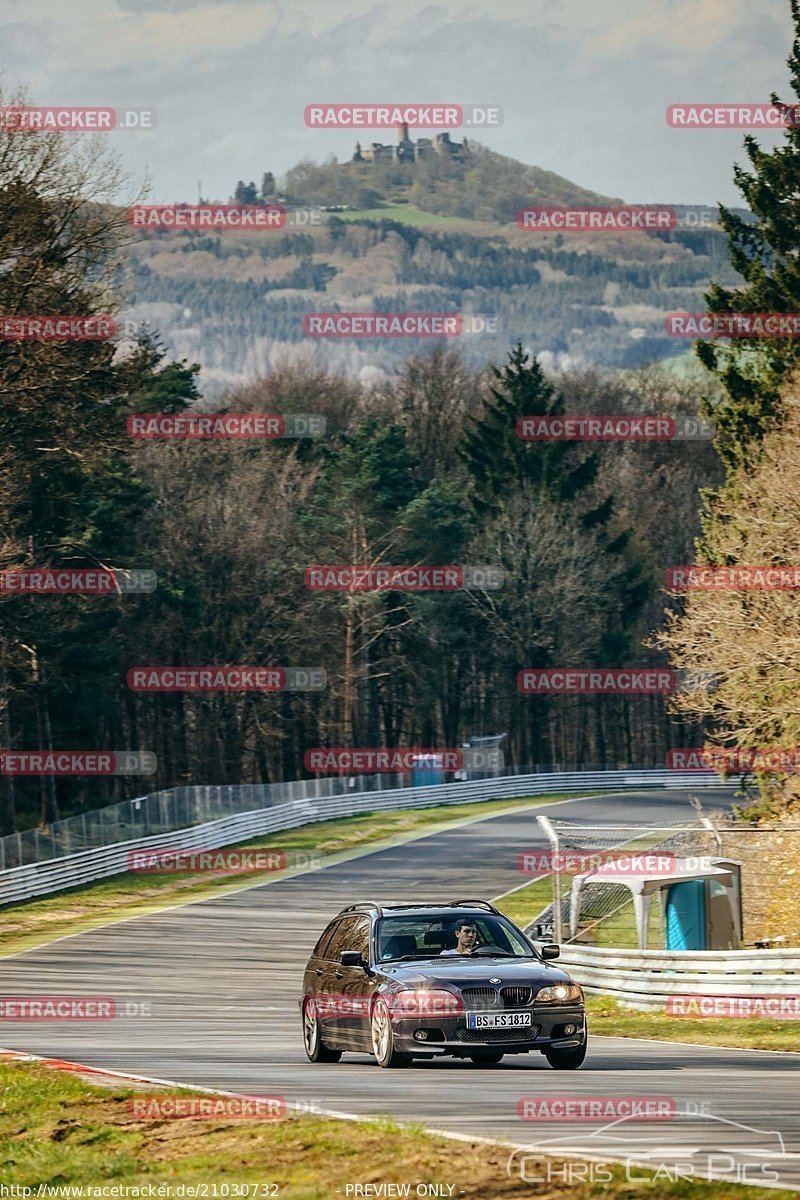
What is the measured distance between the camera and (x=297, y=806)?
205 feet

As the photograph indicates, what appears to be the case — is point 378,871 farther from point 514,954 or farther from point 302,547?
point 514,954

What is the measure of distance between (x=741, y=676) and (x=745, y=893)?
20.7 feet

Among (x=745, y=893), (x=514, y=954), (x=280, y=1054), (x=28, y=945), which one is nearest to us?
(x=514, y=954)

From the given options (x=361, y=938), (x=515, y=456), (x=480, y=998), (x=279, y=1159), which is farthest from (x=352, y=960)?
(x=515, y=456)

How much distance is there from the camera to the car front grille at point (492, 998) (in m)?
14.6

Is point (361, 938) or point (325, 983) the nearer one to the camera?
point (361, 938)

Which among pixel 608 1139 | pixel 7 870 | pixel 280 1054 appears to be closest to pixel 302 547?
pixel 7 870

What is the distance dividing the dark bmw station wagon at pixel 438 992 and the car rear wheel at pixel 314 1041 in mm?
13

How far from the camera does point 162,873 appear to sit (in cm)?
5044

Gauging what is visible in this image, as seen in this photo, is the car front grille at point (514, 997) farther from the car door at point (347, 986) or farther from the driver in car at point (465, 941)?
the car door at point (347, 986)

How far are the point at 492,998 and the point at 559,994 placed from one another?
1.87 feet

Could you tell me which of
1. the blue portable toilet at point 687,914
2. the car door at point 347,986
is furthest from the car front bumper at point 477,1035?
the blue portable toilet at point 687,914

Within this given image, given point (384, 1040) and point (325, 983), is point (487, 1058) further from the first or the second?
point (325, 983)

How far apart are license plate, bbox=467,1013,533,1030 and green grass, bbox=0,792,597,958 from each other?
2294cm
